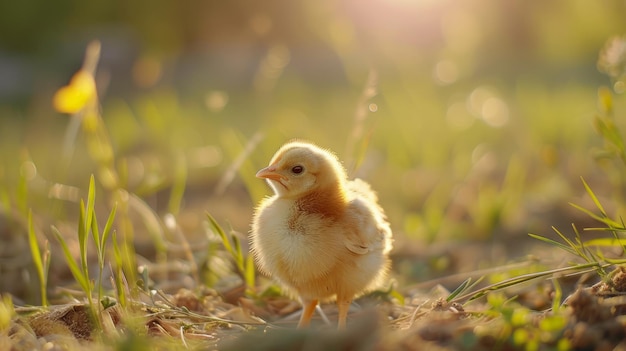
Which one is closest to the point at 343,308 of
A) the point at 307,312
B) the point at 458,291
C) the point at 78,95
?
the point at 307,312

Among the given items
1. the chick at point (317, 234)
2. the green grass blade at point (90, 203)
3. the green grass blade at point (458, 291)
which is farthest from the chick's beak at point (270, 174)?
the green grass blade at point (458, 291)

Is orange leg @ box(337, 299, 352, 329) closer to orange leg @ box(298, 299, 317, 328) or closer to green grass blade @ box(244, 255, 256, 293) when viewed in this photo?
orange leg @ box(298, 299, 317, 328)

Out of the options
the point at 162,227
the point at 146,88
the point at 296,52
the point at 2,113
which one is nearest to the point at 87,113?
the point at 162,227

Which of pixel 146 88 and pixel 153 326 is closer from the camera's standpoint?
pixel 153 326

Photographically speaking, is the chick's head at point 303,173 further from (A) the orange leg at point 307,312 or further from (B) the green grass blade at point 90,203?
(B) the green grass blade at point 90,203

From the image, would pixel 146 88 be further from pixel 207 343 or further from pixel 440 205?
pixel 207 343
